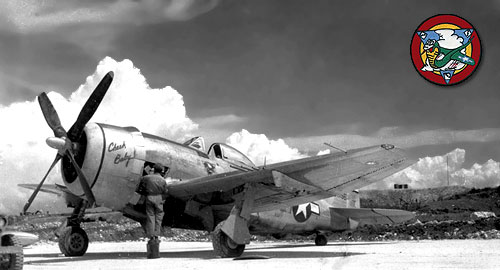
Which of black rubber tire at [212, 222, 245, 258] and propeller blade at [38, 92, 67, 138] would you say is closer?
black rubber tire at [212, 222, 245, 258]

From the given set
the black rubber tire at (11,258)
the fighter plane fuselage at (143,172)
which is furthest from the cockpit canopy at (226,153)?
the black rubber tire at (11,258)

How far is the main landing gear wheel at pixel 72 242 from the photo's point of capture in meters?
11.6

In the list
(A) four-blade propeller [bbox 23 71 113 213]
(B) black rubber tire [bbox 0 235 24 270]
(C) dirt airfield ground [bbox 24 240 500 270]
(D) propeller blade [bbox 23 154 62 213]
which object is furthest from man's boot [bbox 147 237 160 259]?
(B) black rubber tire [bbox 0 235 24 270]

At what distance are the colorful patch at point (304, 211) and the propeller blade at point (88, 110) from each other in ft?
19.5

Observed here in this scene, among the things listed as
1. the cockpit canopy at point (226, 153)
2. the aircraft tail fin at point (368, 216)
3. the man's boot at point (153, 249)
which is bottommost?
the man's boot at point (153, 249)

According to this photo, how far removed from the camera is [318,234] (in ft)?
50.7

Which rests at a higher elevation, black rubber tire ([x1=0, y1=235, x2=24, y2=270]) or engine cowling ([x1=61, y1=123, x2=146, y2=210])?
engine cowling ([x1=61, y1=123, x2=146, y2=210])

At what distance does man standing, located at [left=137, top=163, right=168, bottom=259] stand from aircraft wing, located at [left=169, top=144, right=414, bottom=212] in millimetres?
380

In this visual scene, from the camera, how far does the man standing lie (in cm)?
1000

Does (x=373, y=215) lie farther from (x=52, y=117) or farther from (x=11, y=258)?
(x=11, y=258)

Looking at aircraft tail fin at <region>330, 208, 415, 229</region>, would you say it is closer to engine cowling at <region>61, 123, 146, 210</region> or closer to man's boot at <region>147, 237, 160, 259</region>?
man's boot at <region>147, 237, 160, 259</region>

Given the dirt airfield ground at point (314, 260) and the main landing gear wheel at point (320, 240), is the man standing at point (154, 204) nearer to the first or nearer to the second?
the dirt airfield ground at point (314, 260)

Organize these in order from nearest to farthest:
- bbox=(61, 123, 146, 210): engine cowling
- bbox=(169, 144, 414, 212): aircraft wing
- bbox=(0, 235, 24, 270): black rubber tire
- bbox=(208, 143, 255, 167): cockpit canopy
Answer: bbox=(0, 235, 24, 270): black rubber tire
bbox=(169, 144, 414, 212): aircraft wing
bbox=(61, 123, 146, 210): engine cowling
bbox=(208, 143, 255, 167): cockpit canopy

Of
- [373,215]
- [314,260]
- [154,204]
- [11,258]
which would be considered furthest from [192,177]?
[373,215]
